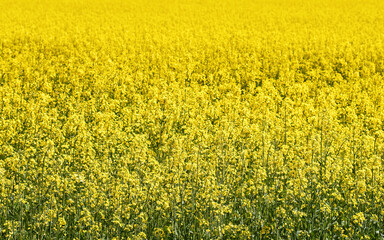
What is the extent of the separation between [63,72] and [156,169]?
773 centimetres

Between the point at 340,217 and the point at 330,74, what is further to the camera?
the point at 330,74

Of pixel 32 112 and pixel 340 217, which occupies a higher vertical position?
pixel 32 112

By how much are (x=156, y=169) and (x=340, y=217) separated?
2264 mm

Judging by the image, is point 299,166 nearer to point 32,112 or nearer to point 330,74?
point 32,112

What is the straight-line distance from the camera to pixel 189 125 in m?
7.96

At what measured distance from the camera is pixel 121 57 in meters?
14.0

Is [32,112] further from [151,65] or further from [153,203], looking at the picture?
[151,65]

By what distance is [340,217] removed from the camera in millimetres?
5355

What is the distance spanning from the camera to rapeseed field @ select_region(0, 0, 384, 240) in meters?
4.86

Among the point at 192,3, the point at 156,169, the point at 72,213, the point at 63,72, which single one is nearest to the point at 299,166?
the point at 156,169

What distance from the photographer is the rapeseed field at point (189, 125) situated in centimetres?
486

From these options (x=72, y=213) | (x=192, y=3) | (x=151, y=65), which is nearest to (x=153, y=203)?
(x=72, y=213)

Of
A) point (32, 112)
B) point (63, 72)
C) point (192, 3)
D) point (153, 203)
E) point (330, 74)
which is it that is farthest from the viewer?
point (192, 3)

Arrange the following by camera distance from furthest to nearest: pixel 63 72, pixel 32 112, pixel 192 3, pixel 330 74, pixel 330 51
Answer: pixel 192 3
pixel 330 51
pixel 330 74
pixel 63 72
pixel 32 112
